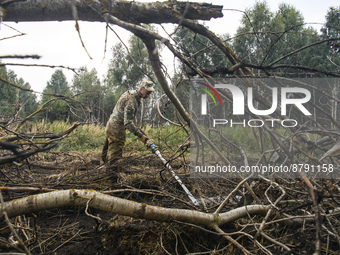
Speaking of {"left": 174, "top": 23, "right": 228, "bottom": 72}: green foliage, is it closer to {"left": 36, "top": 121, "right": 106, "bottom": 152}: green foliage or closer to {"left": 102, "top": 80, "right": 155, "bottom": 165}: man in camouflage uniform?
{"left": 102, "top": 80, "right": 155, "bottom": 165}: man in camouflage uniform

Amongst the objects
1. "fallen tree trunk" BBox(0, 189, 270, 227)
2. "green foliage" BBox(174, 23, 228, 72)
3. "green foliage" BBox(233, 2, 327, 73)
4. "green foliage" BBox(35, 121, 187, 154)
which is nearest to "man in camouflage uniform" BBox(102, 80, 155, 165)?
"green foliage" BBox(174, 23, 228, 72)

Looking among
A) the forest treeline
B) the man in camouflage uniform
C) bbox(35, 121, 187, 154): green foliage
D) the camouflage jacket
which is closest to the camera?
the forest treeline

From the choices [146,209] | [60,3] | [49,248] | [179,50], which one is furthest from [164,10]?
[49,248]

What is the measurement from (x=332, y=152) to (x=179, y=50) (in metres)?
1.68

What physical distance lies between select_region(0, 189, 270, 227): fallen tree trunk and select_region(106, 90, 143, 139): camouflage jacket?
3.10m

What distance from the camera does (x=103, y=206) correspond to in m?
2.02

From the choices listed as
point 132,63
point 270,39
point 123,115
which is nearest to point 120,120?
point 123,115

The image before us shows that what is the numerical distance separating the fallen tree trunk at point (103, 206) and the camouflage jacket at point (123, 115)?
310 centimetres

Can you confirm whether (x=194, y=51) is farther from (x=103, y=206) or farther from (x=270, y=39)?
(x=103, y=206)

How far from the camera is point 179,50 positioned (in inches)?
93.0

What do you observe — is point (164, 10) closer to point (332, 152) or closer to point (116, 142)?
point (332, 152)

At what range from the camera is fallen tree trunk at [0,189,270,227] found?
1841 mm

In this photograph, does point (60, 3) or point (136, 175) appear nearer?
point (60, 3)

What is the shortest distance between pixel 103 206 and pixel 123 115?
11.6ft
